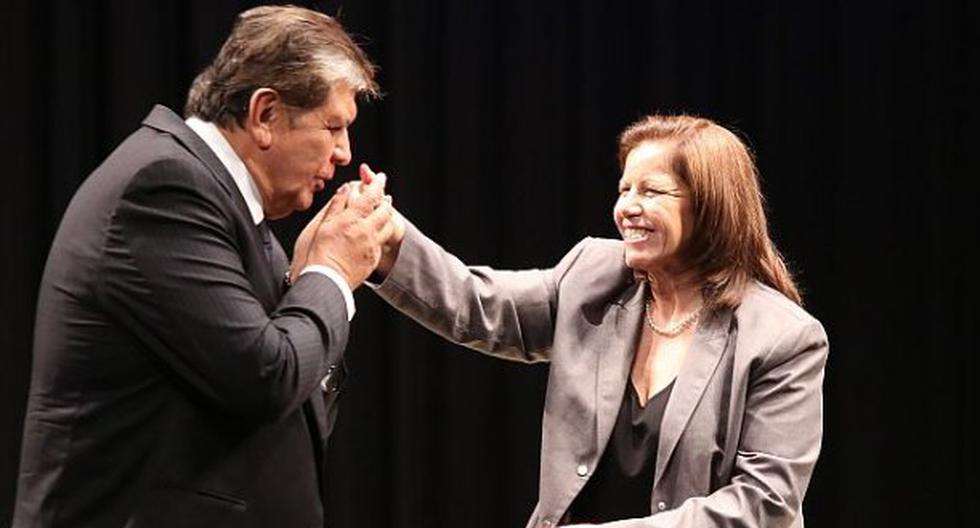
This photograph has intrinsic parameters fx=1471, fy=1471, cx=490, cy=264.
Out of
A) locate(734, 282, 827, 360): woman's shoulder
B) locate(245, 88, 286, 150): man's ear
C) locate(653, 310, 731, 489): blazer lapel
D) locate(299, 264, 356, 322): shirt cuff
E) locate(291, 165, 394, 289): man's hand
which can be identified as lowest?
locate(653, 310, 731, 489): blazer lapel

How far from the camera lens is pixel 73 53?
3.61 meters

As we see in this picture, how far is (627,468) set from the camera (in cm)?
234

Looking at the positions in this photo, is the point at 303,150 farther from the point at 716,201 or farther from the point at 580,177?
the point at 580,177

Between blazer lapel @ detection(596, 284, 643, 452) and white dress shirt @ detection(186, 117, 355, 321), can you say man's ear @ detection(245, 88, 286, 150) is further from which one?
blazer lapel @ detection(596, 284, 643, 452)

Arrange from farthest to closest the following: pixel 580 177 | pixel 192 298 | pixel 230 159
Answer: pixel 580 177, pixel 230 159, pixel 192 298

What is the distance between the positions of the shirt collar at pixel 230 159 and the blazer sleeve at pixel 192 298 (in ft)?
0.36

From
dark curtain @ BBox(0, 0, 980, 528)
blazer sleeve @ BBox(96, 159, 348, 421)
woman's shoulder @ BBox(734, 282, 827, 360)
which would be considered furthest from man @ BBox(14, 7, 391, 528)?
dark curtain @ BBox(0, 0, 980, 528)

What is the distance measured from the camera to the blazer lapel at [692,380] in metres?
2.28

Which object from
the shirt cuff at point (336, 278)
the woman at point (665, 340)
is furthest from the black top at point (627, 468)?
the shirt cuff at point (336, 278)

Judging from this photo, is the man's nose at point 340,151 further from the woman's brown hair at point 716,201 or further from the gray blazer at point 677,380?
the woman's brown hair at point 716,201

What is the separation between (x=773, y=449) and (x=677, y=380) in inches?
7.2

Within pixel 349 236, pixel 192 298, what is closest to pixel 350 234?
pixel 349 236

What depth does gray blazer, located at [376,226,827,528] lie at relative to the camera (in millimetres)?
2270

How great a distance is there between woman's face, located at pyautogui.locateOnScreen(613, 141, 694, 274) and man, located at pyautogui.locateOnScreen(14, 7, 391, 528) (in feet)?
1.99
